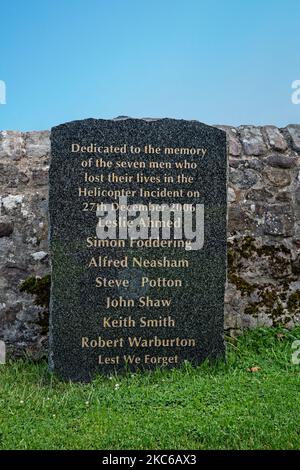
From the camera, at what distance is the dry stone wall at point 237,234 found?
5.98 meters

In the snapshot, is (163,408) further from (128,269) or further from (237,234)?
(237,234)

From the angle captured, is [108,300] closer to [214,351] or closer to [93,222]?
[93,222]

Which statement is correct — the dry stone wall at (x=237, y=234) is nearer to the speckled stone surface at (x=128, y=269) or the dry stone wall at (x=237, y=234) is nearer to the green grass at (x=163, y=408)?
the green grass at (x=163, y=408)

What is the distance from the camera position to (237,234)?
6.24 metres

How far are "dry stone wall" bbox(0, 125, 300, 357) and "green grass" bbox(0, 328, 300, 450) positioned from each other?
21.6 inches

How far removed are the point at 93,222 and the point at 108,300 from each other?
66 cm

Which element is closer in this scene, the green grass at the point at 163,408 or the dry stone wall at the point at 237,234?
the green grass at the point at 163,408

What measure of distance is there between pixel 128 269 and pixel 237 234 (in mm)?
1403

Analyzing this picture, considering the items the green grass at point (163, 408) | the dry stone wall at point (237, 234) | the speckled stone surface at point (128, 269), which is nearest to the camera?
the green grass at point (163, 408)

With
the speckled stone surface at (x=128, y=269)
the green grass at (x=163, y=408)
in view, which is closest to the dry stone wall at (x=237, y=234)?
the green grass at (x=163, y=408)

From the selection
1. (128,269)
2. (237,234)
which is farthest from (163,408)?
(237,234)

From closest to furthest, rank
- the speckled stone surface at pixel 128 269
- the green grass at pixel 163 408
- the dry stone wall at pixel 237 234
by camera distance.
Result: 1. the green grass at pixel 163 408
2. the speckled stone surface at pixel 128 269
3. the dry stone wall at pixel 237 234

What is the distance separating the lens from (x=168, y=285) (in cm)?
536

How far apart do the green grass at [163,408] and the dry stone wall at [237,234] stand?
1.80 feet
